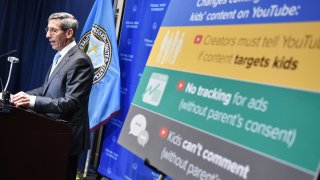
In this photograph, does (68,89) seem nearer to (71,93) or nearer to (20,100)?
(71,93)

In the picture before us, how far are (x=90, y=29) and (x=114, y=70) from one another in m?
0.53

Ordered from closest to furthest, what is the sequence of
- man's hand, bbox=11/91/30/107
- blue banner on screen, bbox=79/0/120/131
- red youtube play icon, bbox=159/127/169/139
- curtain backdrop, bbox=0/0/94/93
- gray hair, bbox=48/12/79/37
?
red youtube play icon, bbox=159/127/169/139
man's hand, bbox=11/91/30/107
gray hair, bbox=48/12/79/37
blue banner on screen, bbox=79/0/120/131
curtain backdrop, bbox=0/0/94/93

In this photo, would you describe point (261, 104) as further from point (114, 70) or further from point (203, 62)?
point (114, 70)

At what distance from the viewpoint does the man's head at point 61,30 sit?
8.42 feet

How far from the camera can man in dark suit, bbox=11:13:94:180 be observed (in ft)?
7.90

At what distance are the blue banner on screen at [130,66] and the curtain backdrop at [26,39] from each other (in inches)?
55.6

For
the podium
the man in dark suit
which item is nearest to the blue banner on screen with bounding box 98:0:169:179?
the man in dark suit

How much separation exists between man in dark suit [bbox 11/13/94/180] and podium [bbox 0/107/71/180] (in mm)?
260

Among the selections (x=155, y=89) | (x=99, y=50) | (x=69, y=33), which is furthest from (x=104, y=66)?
(x=155, y=89)

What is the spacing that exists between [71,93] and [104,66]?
1.21 m

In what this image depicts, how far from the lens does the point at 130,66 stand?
3.65 meters

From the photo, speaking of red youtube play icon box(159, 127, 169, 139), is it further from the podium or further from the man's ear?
the man's ear

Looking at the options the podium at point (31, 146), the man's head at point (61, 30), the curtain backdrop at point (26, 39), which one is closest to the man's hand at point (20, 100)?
the podium at point (31, 146)

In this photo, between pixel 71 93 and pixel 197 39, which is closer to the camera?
pixel 197 39
